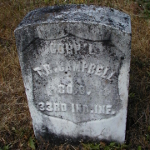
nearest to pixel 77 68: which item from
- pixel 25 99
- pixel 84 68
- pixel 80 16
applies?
pixel 84 68

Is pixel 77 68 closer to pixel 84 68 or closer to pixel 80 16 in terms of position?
pixel 84 68

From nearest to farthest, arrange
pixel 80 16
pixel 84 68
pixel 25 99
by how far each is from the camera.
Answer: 1. pixel 80 16
2. pixel 84 68
3. pixel 25 99

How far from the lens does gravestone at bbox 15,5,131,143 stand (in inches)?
67.6

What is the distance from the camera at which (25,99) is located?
111 inches

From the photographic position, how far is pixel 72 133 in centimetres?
221

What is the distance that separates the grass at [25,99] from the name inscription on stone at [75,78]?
0.38 meters

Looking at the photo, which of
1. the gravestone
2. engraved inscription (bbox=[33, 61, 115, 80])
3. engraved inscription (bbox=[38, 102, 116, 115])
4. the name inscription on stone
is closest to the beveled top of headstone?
the gravestone

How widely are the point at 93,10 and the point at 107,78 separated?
1.67 feet

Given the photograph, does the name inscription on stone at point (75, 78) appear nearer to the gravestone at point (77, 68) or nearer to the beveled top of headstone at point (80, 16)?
the gravestone at point (77, 68)

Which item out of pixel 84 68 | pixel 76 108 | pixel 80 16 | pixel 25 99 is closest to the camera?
pixel 80 16

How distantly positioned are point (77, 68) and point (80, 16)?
0.37 m

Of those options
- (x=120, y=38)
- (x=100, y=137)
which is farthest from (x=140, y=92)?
(x=120, y=38)

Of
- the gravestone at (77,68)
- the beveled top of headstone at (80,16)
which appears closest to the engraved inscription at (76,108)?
the gravestone at (77,68)

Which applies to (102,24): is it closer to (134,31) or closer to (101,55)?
(101,55)
